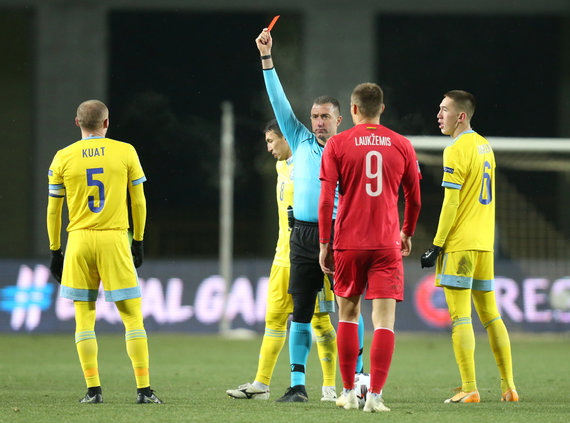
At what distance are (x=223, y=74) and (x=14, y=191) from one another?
494cm

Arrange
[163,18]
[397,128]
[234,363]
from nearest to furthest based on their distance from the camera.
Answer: [234,363] → [397,128] → [163,18]

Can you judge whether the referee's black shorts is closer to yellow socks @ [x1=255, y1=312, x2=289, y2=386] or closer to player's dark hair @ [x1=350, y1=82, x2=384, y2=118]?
yellow socks @ [x1=255, y1=312, x2=289, y2=386]

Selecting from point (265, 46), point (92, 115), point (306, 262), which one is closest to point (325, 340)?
point (306, 262)

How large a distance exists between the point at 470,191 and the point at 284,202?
1265mm

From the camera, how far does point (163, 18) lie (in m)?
21.0

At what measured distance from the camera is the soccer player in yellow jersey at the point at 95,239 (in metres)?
6.50

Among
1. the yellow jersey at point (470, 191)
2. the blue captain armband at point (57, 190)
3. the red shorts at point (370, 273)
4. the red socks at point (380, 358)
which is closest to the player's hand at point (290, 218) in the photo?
the red shorts at point (370, 273)

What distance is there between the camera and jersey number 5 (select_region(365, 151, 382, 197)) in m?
6.03

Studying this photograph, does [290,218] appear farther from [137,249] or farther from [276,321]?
[137,249]

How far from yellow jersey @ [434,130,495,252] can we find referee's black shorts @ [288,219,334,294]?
2.61 feet

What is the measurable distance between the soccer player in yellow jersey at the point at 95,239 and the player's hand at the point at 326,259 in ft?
4.09

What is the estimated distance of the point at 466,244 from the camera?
684cm

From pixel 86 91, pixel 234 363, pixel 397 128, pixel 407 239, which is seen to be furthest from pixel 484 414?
pixel 86 91

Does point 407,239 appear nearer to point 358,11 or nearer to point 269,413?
point 269,413
